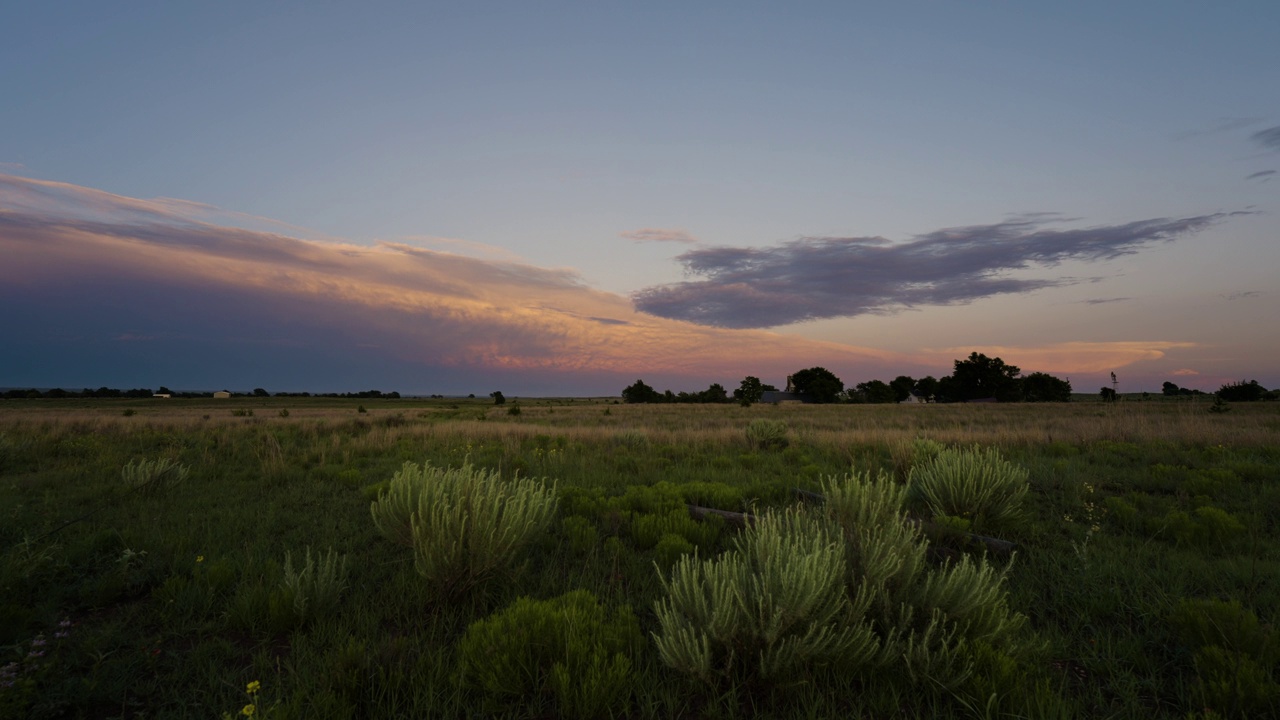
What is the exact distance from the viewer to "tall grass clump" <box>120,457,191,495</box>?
7.87 metres

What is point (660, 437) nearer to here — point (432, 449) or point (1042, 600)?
point (432, 449)

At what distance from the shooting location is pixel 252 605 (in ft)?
12.9

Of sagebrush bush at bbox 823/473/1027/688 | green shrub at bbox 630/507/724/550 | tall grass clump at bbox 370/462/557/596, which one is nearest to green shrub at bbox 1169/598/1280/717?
sagebrush bush at bbox 823/473/1027/688

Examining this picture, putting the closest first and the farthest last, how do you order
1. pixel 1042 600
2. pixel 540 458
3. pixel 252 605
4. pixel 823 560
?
1. pixel 823 560
2. pixel 252 605
3. pixel 1042 600
4. pixel 540 458

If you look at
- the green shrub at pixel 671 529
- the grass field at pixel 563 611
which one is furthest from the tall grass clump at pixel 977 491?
the green shrub at pixel 671 529

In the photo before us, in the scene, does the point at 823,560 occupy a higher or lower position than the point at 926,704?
higher

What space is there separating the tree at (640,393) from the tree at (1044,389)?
64.7 m

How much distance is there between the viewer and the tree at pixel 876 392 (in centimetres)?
9688

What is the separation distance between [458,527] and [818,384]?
3927 inches

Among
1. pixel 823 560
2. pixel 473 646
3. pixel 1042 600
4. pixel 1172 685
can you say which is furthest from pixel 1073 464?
pixel 473 646

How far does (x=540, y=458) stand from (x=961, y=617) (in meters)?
9.14

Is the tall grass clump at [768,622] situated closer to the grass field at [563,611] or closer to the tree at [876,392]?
the grass field at [563,611]

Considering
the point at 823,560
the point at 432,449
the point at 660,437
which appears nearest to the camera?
the point at 823,560

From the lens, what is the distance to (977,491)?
239 inches
